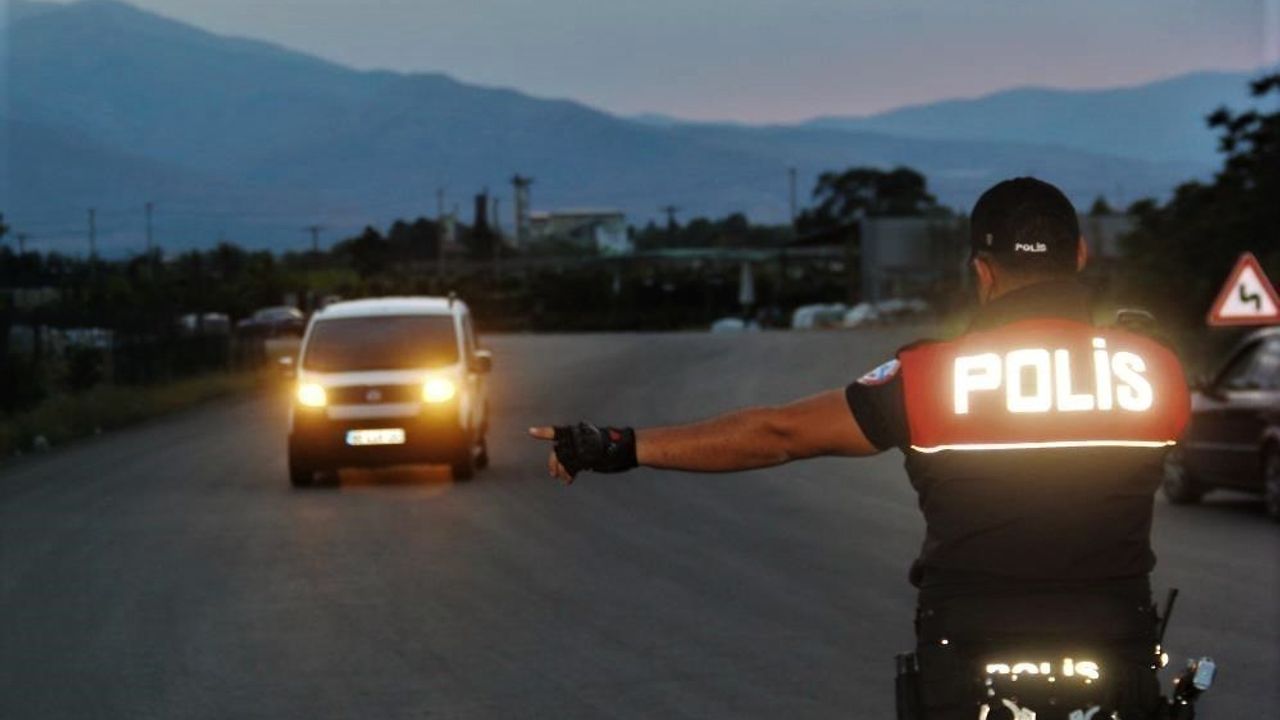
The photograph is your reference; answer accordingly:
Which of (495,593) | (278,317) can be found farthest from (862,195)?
(495,593)

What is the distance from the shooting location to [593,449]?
5.01m

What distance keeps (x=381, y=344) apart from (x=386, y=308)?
50cm

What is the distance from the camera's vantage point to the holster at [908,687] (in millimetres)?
4680

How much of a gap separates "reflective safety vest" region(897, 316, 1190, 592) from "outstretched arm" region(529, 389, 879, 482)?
5.9 inches

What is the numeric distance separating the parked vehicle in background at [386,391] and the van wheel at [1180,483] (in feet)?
22.0

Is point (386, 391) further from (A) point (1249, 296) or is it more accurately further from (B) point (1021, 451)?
(B) point (1021, 451)

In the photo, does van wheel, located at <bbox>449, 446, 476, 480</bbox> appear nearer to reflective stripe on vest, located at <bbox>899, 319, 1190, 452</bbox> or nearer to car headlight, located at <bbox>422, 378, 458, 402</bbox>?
car headlight, located at <bbox>422, 378, 458, 402</bbox>

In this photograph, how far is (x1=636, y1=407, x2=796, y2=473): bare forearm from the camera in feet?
16.3

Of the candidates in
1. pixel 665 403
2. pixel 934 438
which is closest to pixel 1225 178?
pixel 665 403

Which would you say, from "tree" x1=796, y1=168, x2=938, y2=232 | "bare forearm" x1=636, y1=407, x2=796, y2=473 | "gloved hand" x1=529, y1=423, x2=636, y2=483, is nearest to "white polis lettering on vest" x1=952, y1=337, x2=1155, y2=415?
"bare forearm" x1=636, y1=407, x2=796, y2=473

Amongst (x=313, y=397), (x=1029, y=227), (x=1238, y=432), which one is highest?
(x=1029, y=227)

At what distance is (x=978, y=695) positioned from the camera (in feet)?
14.9

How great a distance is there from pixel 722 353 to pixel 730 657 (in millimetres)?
48854

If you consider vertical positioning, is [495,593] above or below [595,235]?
below
